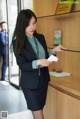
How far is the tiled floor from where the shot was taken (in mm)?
3133

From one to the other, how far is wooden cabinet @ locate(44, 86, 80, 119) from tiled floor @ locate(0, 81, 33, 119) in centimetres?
79

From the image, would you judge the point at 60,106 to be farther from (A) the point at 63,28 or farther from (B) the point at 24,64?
(A) the point at 63,28

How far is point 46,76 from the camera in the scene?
2035 millimetres

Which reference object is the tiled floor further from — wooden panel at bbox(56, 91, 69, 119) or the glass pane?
wooden panel at bbox(56, 91, 69, 119)

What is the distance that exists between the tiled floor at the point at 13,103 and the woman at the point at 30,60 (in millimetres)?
1108

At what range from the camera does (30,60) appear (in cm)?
193

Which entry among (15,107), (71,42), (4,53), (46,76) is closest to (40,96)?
(46,76)

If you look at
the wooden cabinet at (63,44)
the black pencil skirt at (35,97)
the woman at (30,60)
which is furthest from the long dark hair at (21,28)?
the wooden cabinet at (63,44)

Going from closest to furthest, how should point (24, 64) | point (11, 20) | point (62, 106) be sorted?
point (24, 64) < point (62, 106) < point (11, 20)

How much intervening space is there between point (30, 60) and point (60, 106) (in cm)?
56

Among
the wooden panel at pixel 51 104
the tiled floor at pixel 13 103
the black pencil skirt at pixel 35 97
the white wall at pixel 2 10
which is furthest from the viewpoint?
the white wall at pixel 2 10

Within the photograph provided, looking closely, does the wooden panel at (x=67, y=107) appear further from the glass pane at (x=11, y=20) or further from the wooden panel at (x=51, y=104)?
the glass pane at (x=11, y=20)

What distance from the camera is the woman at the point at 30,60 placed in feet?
6.21

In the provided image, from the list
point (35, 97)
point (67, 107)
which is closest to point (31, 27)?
point (35, 97)
